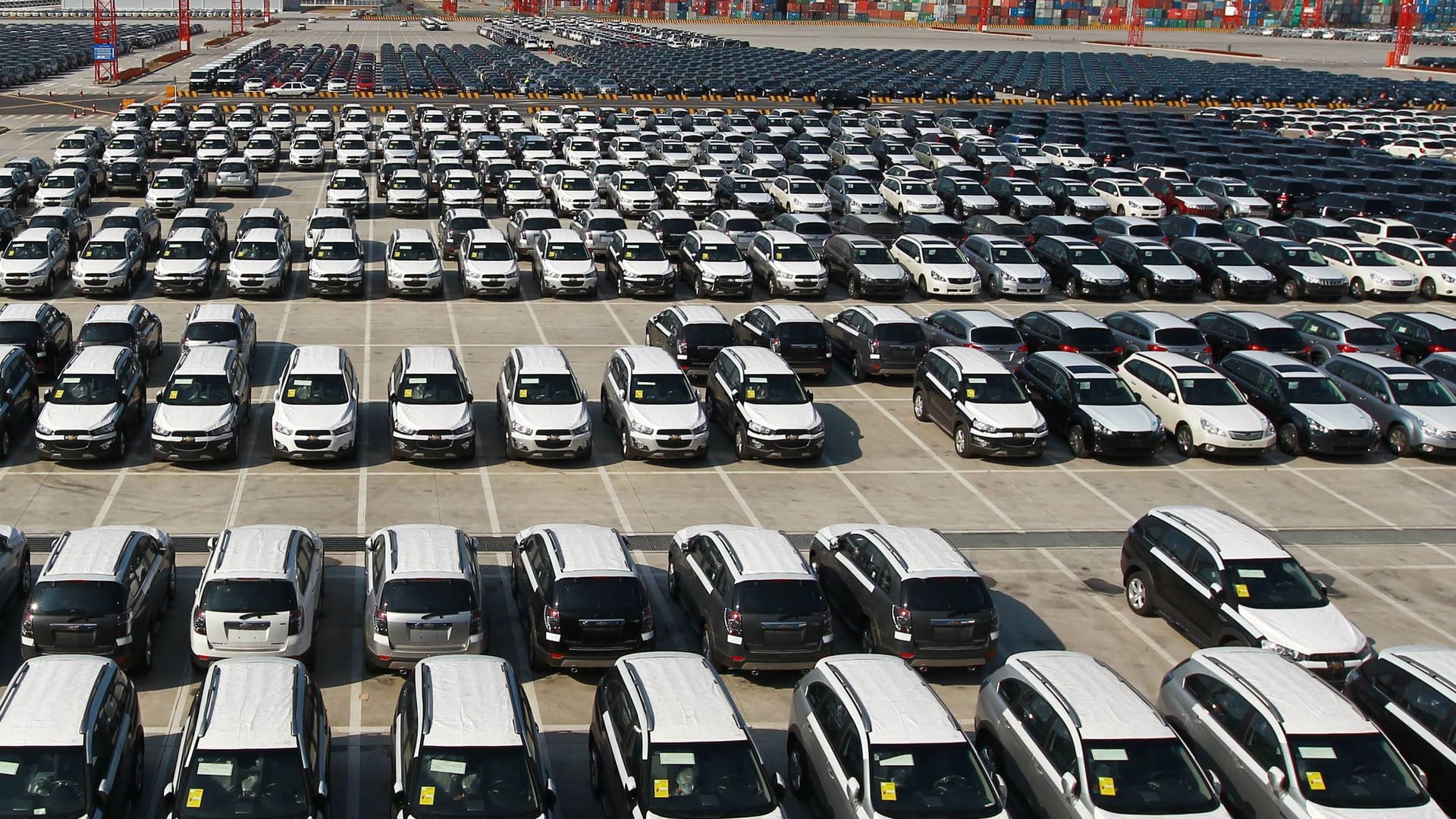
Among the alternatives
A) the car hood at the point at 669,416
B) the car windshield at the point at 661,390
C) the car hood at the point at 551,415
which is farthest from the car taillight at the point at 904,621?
the car windshield at the point at 661,390

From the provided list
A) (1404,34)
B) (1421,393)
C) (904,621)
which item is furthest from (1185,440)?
(1404,34)

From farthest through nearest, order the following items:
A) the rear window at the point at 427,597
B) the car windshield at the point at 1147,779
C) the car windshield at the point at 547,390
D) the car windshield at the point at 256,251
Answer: the car windshield at the point at 256,251 → the car windshield at the point at 547,390 → the rear window at the point at 427,597 → the car windshield at the point at 1147,779

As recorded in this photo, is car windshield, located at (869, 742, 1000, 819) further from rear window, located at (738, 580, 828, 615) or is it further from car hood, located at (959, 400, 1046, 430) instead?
car hood, located at (959, 400, 1046, 430)

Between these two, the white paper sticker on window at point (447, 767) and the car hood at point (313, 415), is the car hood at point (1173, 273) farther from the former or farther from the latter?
the white paper sticker on window at point (447, 767)

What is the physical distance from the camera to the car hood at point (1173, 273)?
3738 centimetres

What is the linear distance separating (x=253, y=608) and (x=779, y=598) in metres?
5.56

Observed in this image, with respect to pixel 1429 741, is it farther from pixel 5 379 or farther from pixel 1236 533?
pixel 5 379

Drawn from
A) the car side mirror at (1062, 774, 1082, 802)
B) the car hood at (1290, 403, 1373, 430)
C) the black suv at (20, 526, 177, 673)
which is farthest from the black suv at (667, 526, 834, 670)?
the car hood at (1290, 403, 1373, 430)

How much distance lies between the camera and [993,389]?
83.7 ft

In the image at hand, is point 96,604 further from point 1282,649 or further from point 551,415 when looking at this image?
point 1282,649

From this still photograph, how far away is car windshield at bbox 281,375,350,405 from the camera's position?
23453 millimetres

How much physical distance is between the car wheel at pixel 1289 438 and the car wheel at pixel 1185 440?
1.97 m

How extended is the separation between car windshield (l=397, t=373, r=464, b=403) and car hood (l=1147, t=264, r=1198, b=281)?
2068 cm

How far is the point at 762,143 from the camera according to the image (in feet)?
184
